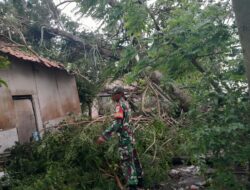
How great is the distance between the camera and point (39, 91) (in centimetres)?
786

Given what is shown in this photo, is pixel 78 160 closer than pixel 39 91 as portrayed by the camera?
Yes

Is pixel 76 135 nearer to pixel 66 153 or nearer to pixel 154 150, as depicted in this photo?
pixel 66 153

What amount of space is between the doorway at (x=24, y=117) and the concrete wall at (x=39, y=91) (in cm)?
12

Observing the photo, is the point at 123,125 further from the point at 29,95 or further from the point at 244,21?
the point at 29,95

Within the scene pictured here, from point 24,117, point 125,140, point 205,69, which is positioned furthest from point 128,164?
point 24,117

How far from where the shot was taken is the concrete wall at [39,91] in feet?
21.5

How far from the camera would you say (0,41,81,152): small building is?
21.4 ft

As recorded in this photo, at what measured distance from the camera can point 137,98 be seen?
27.6 ft

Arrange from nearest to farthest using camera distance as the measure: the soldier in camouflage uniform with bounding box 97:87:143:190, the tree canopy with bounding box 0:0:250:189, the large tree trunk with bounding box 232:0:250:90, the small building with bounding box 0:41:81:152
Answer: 1. the large tree trunk with bounding box 232:0:250:90
2. the tree canopy with bounding box 0:0:250:189
3. the soldier in camouflage uniform with bounding box 97:87:143:190
4. the small building with bounding box 0:41:81:152

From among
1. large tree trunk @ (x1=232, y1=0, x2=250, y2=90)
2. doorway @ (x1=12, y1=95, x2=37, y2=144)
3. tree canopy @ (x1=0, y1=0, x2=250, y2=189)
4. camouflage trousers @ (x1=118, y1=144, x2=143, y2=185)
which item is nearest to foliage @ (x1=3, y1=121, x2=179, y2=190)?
camouflage trousers @ (x1=118, y1=144, x2=143, y2=185)

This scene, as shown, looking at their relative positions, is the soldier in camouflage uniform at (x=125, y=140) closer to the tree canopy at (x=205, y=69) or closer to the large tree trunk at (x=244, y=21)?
the tree canopy at (x=205, y=69)

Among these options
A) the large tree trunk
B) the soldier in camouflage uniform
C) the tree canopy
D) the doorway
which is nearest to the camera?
the large tree trunk

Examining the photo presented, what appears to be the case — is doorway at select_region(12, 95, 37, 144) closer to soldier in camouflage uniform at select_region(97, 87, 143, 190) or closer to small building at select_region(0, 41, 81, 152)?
small building at select_region(0, 41, 81, 152)

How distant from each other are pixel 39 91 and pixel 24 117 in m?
0.92
